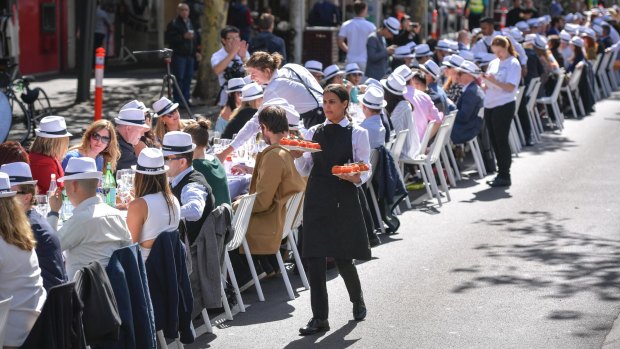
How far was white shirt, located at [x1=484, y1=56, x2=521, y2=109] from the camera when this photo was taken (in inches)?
639

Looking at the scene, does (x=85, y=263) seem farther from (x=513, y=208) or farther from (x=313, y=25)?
(x=313, y=25)

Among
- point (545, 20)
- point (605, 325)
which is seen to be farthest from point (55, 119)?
point (545, 20)

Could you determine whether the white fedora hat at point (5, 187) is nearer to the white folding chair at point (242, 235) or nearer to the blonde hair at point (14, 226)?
the blonde hair at point (14, 226)

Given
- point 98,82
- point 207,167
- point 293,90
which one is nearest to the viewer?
point 207,167

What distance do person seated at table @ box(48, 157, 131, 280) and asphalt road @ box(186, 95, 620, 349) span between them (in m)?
1.67

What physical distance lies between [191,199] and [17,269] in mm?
2338

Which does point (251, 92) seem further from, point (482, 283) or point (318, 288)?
point (318, 288)

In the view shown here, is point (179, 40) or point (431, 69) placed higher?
point (431, 69)

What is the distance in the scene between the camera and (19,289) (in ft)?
23.0

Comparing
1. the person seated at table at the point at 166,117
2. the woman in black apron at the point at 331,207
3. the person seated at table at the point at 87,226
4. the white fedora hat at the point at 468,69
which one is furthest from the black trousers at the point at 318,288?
the white fedora hat at the point at 468,69

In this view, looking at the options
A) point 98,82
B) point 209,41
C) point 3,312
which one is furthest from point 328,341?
point 209,41

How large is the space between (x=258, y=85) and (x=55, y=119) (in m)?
3.55

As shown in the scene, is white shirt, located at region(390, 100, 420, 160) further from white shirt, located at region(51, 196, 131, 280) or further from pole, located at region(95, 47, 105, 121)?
white shirt, located at region(51, 196, 131, 280)

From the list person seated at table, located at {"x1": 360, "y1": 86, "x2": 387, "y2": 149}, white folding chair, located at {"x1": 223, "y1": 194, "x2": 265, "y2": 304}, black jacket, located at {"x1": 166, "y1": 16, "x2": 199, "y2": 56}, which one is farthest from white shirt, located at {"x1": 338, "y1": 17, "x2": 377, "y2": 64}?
white folding chair, located at {"x1": 223, "y1": 194, "x2": 265, "y2": 304}
